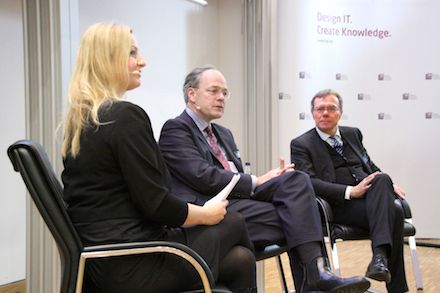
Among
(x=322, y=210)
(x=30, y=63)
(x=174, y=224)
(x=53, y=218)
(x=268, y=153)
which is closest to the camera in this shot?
(x=53, y=218)

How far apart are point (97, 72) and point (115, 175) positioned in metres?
Answer: 0.35

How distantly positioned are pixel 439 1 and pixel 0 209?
14.8 feet

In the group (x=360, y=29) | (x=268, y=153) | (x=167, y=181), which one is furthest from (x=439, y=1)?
(x=167, y=181)

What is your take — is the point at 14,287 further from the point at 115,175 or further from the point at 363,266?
the point at 363,266

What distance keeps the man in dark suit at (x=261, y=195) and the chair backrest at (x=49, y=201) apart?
88cm

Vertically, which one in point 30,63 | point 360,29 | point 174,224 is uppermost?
point 360,29

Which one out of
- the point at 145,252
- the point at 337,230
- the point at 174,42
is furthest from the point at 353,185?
the point at 174,42

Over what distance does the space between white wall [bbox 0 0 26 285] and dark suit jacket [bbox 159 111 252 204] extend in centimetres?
128

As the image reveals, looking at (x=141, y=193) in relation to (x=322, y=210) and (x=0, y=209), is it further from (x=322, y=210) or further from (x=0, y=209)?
(x=0, y=209)

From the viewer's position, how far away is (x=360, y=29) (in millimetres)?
5332

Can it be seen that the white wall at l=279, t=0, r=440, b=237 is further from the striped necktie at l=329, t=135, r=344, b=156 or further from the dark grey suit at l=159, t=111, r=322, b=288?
the dark grey suit at l=159, t=111, r=322, b=288

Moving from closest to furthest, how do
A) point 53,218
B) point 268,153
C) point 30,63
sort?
point 53,218
point 30,63
point 268,153

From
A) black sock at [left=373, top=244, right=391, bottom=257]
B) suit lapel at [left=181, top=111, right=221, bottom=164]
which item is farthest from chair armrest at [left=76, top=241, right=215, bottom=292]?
black sock at [left=373, top=244, right=391, bottom=257]

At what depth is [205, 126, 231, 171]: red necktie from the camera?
266 cm
